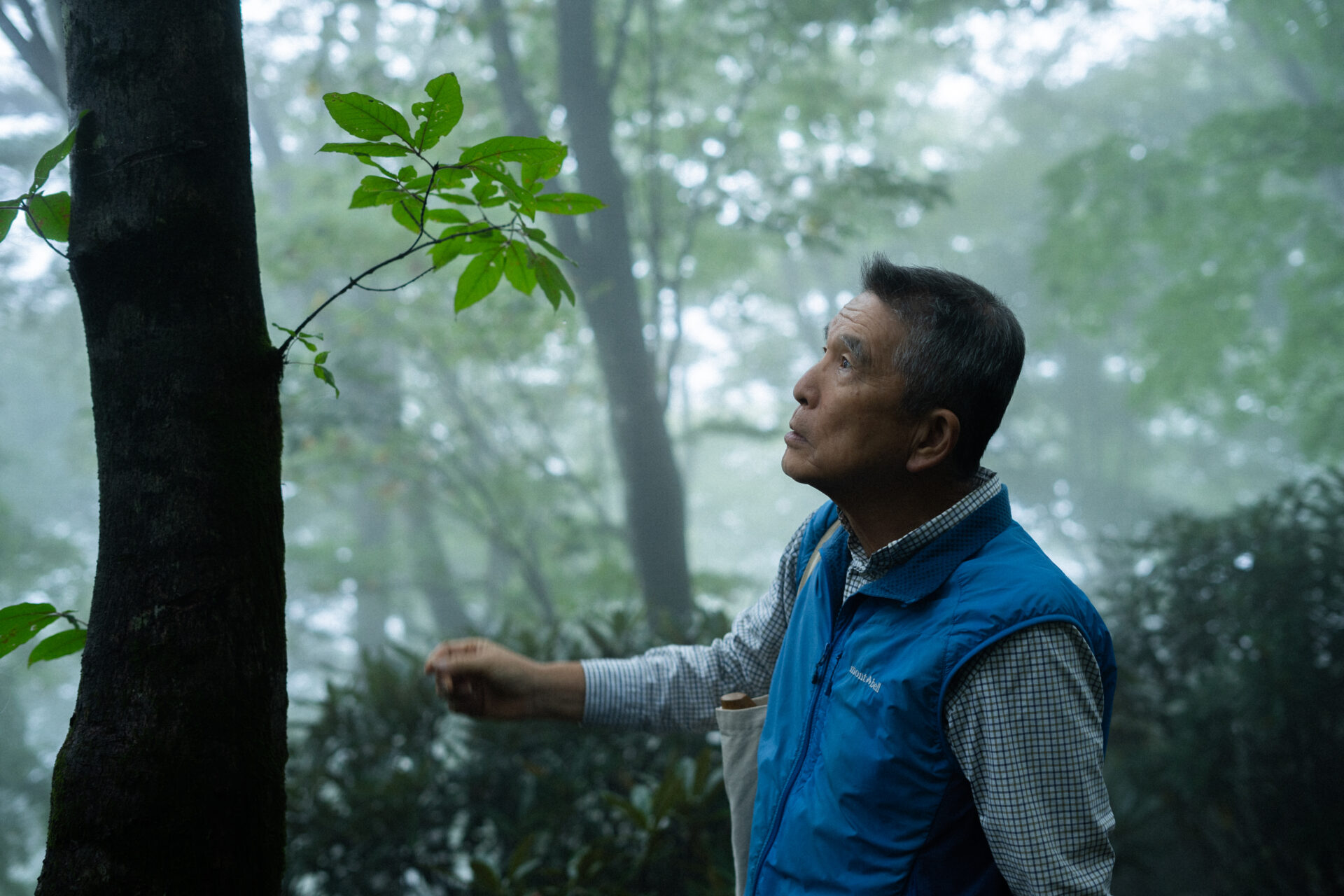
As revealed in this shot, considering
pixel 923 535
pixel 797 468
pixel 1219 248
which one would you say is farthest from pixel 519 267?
pixel 1219 248

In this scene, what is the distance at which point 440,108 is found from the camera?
1.21 m

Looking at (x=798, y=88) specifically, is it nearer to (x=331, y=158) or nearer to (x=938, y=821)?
(x=331, y=158)

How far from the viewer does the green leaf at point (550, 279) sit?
1.60 metres

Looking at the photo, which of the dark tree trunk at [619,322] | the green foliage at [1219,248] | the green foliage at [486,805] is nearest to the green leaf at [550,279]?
the green foliage at [486,805]

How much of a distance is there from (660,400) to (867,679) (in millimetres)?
5819

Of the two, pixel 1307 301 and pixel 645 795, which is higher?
pixel 1307 301

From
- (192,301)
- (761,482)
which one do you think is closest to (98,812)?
(192,301)

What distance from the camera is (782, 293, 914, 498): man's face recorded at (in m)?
1.47

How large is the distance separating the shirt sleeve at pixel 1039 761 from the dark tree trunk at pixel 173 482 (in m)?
0.97

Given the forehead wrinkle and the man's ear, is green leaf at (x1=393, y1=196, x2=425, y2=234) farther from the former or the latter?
the man's ear

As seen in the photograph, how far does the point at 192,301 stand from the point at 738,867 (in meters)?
1.32

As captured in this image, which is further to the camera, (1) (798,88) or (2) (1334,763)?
(1) (798,88)

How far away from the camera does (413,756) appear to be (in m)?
3.49

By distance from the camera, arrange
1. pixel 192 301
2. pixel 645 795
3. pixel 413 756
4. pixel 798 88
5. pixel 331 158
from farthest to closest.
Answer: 1. pixel 331 158
2. pixel 798 88
3. pixel 413 756
4. pixel 645 795
5. pixel 192 301
